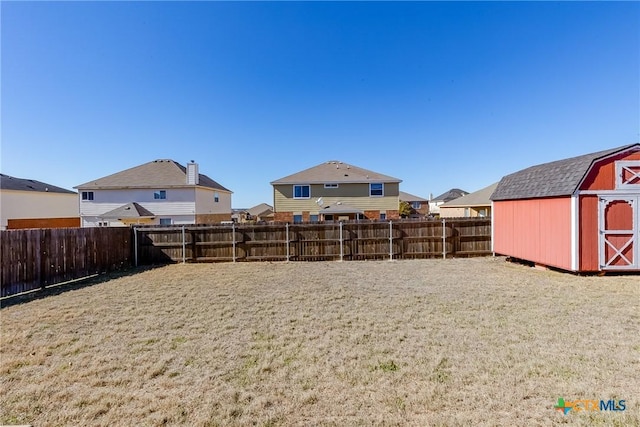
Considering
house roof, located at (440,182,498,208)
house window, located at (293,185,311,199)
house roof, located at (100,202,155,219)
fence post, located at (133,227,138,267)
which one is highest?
house window, located at (293,185,311,199)

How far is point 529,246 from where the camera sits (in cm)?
979

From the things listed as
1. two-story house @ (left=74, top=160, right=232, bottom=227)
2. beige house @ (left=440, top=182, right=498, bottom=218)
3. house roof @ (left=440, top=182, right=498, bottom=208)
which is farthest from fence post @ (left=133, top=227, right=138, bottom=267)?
house roof @ (left=440, top=182, right=498, bottom=208)

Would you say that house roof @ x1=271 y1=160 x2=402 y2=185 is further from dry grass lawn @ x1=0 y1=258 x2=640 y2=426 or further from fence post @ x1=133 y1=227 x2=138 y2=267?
dry grass lawn @ x1=0 y1=258 x2=640 y2=426

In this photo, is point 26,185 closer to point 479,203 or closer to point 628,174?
point 479,203

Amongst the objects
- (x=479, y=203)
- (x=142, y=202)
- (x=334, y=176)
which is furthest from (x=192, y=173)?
(x=479, y=203)

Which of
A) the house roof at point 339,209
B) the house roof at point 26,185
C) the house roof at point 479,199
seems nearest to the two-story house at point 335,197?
the house roof at point 339,209

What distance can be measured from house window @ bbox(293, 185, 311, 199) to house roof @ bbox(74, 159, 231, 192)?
7816 millimetres

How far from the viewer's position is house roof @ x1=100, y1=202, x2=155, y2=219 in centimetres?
2072

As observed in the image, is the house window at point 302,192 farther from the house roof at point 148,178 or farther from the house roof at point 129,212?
the house roof at point 129,212

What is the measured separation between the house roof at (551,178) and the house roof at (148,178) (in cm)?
2033

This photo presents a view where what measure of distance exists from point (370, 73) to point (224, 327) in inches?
540

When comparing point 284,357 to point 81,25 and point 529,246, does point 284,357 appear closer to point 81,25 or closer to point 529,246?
point 529,246

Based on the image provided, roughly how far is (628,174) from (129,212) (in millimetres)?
26011

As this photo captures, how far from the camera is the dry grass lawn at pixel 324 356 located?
256cm
